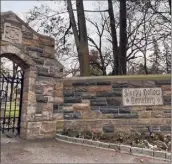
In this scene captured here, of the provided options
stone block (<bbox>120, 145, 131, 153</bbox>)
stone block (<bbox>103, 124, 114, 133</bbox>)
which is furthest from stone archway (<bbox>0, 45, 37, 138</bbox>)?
stone block (<bbox>120, 145, 131, 153</bbox>)

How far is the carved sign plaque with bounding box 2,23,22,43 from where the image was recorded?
19.0ft

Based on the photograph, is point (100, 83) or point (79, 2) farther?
point (79, 2)

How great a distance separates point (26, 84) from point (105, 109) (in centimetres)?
208

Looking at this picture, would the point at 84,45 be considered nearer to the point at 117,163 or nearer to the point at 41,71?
the point at 41,71

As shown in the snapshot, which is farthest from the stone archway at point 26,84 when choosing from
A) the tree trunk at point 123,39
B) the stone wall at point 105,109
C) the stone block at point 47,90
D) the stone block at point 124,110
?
the tree trunk at point 123,39

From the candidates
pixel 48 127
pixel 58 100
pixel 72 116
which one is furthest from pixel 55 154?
pixel 58 100

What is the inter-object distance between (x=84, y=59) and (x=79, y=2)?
8.31ft

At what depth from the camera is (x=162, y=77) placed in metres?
6.58

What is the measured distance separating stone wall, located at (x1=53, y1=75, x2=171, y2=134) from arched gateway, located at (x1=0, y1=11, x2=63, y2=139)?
297 mm

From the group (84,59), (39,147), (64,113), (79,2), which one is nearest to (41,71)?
(64,113)

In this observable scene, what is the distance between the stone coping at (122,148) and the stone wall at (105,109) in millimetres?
497

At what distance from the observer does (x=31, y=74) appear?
6.16 metres

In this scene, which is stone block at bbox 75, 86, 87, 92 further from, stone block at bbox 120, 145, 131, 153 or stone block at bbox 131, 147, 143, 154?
stone block at bbox 131, 147, 143, 154

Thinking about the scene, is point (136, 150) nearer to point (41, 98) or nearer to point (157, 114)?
point (157, 114)
